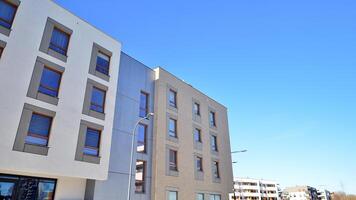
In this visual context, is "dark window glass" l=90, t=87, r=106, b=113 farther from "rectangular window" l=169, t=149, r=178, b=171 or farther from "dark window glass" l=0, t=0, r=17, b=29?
"rectangular window" l=169, t=149, r=178, b=171

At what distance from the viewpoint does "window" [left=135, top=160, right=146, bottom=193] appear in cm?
A: 1796

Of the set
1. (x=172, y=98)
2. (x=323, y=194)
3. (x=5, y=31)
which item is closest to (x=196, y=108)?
(x=172, y=98)

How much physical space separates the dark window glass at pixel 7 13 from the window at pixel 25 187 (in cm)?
788

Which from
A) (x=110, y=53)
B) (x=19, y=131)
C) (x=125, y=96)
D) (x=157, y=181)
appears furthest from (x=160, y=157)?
(x=19, y=131)

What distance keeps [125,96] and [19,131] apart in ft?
26.7

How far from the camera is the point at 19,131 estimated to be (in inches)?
469

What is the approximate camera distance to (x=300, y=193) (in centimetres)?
13962

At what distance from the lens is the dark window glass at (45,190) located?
13281 mm

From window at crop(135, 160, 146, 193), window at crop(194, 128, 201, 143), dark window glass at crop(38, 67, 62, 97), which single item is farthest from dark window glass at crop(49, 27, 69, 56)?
window at crop(194, 128, 201, 143)

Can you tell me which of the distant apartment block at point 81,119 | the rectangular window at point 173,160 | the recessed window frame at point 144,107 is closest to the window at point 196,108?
the distant apartment block at point 81,119

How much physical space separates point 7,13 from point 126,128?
10.0 meters

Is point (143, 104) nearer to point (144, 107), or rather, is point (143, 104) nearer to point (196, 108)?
point (144, 107)

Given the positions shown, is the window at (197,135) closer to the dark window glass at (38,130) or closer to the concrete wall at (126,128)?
the concrete wall at (126,128)

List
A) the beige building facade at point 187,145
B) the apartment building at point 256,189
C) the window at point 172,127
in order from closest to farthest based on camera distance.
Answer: the beige building facade at point 187,145 < the window at point 172,127 < the apartment building at point 256,189
